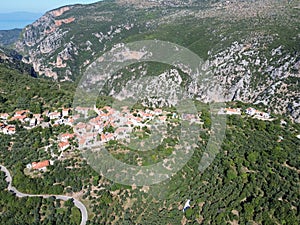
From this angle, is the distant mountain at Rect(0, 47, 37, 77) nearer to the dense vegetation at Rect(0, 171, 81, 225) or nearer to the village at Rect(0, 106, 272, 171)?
the village at Rect(0, 106, 272, 171)

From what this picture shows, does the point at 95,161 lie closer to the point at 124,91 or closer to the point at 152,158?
the point at 152,158

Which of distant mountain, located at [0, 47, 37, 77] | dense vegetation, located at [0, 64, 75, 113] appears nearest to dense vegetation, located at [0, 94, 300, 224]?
dense vegetation, located at [0, 64, 75, 113]

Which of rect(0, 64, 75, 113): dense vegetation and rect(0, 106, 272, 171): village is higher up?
rect(0, 64, 75, 113): dense vegetation

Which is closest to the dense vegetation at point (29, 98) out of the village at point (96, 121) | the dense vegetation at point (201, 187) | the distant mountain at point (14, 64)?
the village at point (96, 121)

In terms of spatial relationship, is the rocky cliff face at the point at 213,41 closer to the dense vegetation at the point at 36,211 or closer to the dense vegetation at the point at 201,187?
the dense vegetation at the point at 201,187

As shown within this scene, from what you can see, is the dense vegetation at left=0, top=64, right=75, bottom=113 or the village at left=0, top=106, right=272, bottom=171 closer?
the village at left=0, top=106, right=272, bottom=171

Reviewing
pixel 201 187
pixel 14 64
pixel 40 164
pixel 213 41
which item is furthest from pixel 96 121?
pixel 14 64
